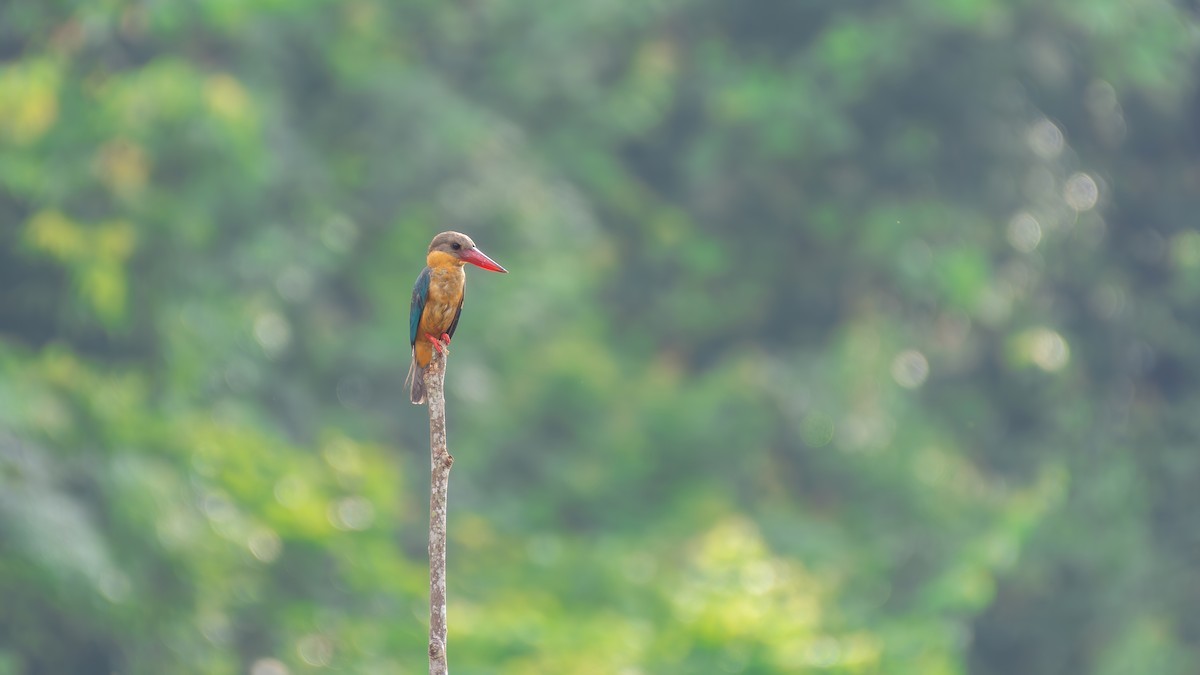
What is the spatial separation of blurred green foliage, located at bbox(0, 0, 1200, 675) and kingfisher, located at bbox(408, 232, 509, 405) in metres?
5.43

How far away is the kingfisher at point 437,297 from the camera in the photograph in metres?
5.30

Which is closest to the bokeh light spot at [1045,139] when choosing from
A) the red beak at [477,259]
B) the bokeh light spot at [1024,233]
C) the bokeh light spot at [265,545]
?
the bokeh light spot at [1024,233]

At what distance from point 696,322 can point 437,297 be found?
35.0ft

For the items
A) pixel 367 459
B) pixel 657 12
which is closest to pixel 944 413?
pixel 657 12

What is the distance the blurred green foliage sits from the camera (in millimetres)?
11172

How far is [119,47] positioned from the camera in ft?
38.2

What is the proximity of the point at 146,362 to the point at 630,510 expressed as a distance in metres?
5.43

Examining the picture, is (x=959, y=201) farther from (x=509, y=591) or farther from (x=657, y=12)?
(x=509, y=591)

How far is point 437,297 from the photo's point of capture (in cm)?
538

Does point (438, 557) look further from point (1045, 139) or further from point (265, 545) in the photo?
point (1045, 139)

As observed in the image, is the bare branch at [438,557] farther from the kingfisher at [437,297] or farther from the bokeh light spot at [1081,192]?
the bokeh light spot at [1081,192]

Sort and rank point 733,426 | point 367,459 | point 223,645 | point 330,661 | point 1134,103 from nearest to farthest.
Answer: point 223,645
point 330,661
point 367,459
point 733,426
point 1134,103

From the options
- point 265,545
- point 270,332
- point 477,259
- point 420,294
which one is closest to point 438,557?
point 477,259

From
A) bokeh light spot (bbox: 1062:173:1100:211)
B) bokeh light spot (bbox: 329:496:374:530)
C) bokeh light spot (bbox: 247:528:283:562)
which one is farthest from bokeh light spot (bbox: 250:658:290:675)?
bokeh light spot (bbox: 1062:173:1100:211)
